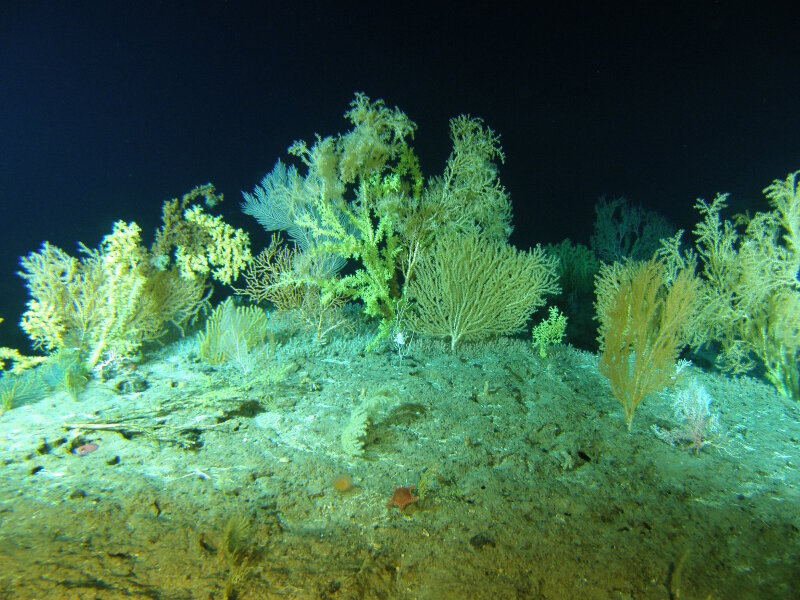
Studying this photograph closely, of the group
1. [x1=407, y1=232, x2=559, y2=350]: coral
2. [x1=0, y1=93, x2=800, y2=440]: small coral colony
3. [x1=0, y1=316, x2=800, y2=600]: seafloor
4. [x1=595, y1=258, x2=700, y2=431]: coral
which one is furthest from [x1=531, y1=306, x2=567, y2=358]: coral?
[x1=595, y1=258, x2=700, y2=431]: coral

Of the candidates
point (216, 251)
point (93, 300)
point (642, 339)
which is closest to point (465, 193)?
point (642, 339)

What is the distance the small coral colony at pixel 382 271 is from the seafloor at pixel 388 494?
108 cm

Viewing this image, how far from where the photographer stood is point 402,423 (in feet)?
11.9

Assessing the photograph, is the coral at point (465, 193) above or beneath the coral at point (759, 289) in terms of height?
above

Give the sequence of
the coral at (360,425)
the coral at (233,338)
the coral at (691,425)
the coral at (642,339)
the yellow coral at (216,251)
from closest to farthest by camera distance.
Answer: the coral at (360,425) → the coral at (691,425) → the coral at (642,339) → the coral at (233,338) → the yellow coral at (216,251)

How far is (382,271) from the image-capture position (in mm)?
6223

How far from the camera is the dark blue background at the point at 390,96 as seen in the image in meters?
21.9

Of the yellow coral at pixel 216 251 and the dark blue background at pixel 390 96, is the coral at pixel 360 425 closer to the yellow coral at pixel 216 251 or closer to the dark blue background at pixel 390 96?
the yellow coral at pixel 216 251

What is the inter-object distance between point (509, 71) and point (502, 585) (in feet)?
95.9

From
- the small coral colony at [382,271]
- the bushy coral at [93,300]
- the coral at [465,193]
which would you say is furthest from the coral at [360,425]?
the bushy coral at [93,300]

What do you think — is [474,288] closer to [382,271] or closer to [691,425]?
[382,271]

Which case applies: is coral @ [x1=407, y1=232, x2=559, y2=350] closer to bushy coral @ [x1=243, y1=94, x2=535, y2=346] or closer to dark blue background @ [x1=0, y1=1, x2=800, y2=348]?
bushy coral @ [x1=243, y1=94, x2=535, y2=346]

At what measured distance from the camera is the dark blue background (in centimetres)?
2192

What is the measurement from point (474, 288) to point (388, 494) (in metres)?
3.76
